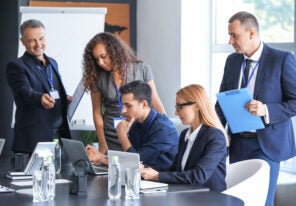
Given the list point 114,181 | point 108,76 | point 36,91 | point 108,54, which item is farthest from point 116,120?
point 114,181

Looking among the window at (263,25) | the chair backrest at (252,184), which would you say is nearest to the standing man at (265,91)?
the chair backrest at (252,184)

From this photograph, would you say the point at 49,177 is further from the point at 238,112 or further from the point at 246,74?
the point at 246,74

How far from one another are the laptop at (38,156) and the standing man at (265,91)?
1218 mm

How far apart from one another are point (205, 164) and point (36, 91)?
196 centimetres

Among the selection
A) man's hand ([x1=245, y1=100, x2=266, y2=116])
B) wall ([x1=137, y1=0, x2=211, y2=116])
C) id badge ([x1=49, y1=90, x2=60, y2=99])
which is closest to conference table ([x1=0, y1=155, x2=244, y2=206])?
man's hand ([x1=245, y1=100, x2=266, y2=116])

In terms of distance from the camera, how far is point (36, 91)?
493 centimetres

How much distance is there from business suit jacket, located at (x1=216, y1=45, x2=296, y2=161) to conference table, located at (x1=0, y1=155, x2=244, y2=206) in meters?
0.94

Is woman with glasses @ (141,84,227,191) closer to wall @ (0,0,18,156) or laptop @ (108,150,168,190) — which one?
laptop @ (108,150,168,190)

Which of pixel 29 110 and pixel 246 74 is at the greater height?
pixel 246 74

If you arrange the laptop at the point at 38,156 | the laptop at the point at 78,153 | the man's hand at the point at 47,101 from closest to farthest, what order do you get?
the laptop at the point at 78,153 < the laptop at the point at 38,156 < the man's hand at the point at 47,101

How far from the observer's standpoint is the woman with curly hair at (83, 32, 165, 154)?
453cm

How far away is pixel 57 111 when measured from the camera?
5.01 metres

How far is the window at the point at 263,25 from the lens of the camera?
5.80 meters

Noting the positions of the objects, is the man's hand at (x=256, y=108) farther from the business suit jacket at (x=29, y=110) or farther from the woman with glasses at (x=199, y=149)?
the business suit jacket at (x=29, y=110)
